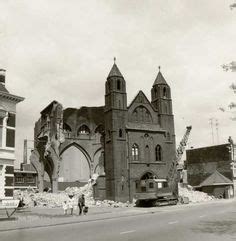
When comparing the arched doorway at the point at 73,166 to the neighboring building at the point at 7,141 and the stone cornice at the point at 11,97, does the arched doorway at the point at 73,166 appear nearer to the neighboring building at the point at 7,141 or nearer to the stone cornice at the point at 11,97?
the neighboring building at the point at 7,141

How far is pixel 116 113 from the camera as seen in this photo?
48.1 m

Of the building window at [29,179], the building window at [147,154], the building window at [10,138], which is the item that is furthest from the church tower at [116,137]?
the building window at [10,138]

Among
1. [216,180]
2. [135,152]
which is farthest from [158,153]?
[216,180]

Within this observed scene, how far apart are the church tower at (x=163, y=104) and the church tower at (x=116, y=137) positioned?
5.96m

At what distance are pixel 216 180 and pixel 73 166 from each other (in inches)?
982

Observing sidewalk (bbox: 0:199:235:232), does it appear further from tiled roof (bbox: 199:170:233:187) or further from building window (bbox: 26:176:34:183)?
tiled roof (bbox: 199:170:233:187)

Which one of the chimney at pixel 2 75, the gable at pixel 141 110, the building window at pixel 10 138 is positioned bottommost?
the building window at pixel 10 138

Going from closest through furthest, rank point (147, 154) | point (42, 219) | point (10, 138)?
point (42, 219)
point (10, 138)
point (147, 154)

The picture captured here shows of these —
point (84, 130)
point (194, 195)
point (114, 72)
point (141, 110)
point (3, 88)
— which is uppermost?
point (114, 72)

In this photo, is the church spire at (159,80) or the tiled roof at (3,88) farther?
the church spire at (159,80)

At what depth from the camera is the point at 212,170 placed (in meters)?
64.1

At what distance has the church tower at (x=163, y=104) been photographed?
52.6 metres

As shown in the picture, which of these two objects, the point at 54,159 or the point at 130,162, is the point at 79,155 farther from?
the point at 130,162

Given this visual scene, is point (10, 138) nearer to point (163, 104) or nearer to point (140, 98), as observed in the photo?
point (140, 98)
